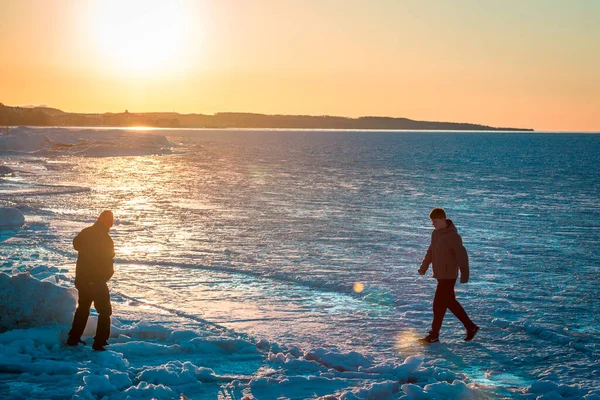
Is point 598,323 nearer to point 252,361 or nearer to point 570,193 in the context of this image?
point 252,361

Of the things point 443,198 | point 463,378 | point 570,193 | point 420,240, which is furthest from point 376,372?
point 570,193

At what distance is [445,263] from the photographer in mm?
7844

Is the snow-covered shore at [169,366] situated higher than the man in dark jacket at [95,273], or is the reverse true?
the man in dark jacket at [95,273]

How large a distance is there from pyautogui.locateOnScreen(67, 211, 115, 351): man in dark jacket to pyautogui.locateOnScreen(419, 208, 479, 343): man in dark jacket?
369 cm

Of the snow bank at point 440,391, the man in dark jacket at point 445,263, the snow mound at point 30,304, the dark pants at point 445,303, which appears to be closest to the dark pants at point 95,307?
the snow mound at point 30,304

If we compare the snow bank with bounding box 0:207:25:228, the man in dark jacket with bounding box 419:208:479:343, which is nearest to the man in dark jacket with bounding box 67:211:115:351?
the man in dark jacket with bounding box 419:208:479:343

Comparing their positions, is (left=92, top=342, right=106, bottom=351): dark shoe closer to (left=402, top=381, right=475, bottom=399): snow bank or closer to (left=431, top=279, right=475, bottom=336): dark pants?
(left=402, top=381, right=475, bottom=399): snow bank

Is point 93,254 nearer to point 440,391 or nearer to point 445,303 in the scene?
point 440,391

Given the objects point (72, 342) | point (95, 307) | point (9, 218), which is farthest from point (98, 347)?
point (9, 218)

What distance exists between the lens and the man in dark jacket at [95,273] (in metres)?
7.21

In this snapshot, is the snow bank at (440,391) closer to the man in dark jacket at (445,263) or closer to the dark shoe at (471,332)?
the man in dark jacket at (445,263)

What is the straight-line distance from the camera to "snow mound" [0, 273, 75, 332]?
300 inches

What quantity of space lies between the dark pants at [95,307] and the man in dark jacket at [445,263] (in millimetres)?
3702

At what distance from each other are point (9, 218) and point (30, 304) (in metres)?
10.3
